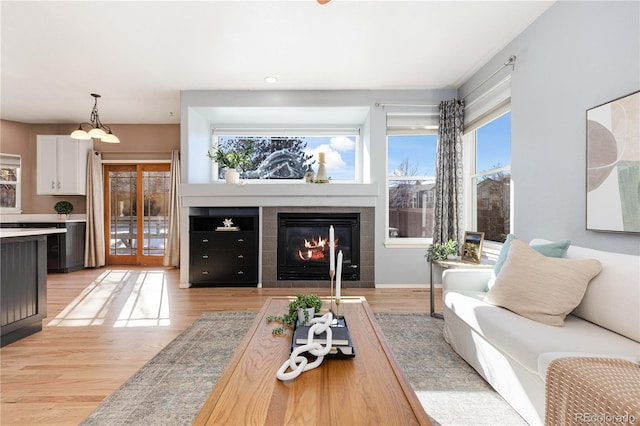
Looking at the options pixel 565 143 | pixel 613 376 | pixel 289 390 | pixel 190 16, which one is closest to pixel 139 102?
pixel 190 16

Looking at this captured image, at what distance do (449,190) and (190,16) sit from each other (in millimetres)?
3327

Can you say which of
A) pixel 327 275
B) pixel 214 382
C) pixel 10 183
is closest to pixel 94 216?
pixel 10 183

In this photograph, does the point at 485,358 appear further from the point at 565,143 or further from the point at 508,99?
the point at 508,99

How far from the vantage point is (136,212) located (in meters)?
5.76

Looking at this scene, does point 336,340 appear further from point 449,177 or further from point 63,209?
point 63,209

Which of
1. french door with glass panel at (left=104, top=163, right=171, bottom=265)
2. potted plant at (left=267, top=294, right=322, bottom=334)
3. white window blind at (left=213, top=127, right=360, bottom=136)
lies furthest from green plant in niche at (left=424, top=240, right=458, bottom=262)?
french door with glass panel at (left=104, top=163, right=171, bottom=265)

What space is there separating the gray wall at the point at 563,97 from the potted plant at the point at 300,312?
74.6 inches

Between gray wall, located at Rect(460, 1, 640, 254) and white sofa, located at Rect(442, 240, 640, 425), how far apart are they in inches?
17.3

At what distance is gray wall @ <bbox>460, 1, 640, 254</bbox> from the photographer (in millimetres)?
1881

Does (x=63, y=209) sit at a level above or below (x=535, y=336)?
above

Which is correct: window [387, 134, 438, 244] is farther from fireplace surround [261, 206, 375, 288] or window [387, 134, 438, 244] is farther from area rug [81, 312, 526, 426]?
area rug [81, 312, 526, 426]

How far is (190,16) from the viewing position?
101 inches

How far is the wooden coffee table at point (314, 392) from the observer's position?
3.07 ft

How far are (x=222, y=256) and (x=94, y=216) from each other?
9.79 ft
